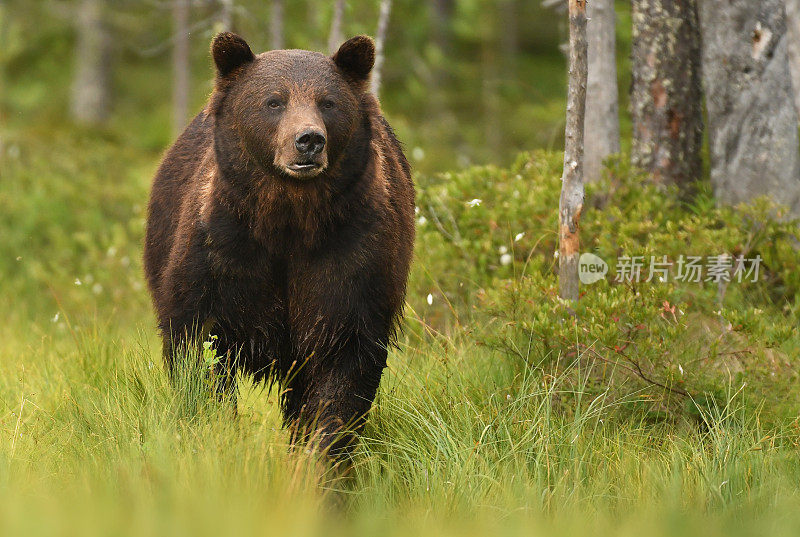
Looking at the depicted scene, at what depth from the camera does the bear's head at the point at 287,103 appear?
447 cm

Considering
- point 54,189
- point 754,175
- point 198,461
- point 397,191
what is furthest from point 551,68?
point 198,461

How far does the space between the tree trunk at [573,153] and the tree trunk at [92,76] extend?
660 inches

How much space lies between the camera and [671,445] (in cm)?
471

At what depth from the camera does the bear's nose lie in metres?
4.35

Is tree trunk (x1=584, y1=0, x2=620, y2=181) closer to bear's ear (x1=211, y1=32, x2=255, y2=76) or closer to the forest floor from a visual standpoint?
the forest floor

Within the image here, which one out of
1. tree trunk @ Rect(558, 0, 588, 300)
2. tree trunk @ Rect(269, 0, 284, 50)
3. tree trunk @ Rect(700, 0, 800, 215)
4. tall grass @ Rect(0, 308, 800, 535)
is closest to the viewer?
tall grass @ Rect(0, 308, 800, 535)

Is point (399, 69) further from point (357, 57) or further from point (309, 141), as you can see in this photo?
point (309, 141)

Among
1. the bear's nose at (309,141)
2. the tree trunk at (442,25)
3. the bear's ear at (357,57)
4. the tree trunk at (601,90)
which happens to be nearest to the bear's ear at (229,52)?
the bear's ear at (357,57)

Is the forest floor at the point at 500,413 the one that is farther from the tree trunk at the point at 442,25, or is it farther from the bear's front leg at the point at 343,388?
the tree trunk at the point at 442,25

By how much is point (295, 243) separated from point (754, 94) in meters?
4.13

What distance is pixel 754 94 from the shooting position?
24.2 ft

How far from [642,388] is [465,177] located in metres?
2.84

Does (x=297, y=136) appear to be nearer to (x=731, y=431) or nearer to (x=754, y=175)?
Result: (x=731, y=431)

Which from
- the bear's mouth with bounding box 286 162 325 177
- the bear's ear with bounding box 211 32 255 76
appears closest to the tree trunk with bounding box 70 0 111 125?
the bear's ear with bounding box 211 32 255 76
